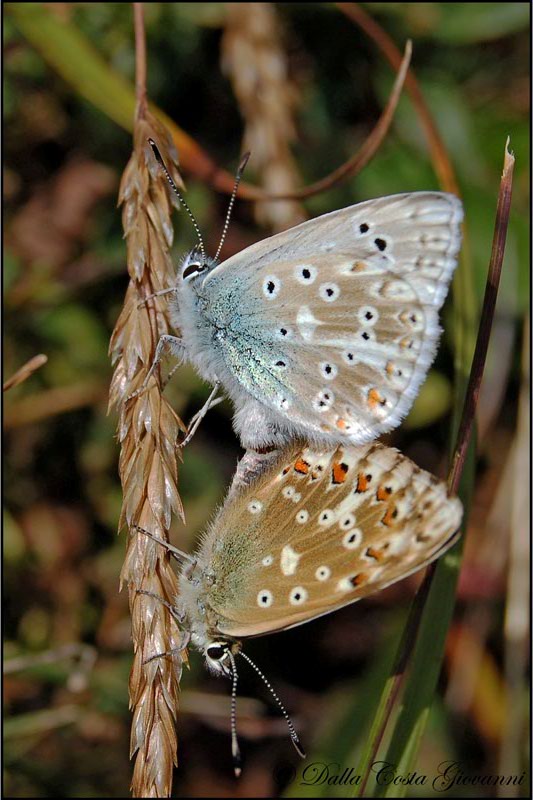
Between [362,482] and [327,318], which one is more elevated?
[327,318]

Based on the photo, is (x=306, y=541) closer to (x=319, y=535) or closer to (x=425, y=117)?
(x=319, y=535)

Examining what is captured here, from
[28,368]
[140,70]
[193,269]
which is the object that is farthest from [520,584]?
[140,70]

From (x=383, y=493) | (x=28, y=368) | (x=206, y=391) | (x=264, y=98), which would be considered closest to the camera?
(x=383, y=493)

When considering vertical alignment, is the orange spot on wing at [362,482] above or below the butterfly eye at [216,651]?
above

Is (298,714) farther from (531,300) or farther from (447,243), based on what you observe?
(447,243)

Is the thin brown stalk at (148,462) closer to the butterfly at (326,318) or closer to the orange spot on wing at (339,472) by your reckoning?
the butterfly at (326,318)

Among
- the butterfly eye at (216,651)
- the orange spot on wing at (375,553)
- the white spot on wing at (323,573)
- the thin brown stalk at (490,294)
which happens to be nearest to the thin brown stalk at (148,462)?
the butterfly eye at (216,651)

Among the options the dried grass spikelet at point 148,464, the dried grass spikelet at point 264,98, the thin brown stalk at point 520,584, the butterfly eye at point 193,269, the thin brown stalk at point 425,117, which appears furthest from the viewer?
the thin brown stalk at point 520,584
